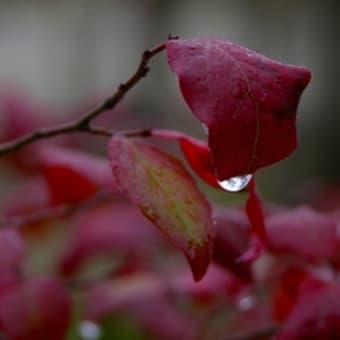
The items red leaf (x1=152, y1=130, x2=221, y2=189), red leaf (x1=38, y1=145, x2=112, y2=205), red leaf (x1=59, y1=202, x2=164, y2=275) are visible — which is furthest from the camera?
red leaf (x1=59, y1=202, x2=164, y2=275)

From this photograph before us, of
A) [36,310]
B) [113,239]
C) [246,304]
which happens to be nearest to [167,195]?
[36,310]

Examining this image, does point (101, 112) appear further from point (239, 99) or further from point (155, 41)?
point (155, 41)

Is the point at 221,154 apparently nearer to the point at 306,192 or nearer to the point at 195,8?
the point at 306,192

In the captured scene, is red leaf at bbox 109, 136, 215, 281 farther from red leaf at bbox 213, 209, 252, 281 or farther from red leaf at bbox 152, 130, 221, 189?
red leaf at bbox 213, 209, 252, 281

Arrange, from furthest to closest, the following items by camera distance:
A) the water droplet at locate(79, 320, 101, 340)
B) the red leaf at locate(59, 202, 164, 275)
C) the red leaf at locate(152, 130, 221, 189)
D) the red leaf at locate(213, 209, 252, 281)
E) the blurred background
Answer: the blurred background
the red leaf at locate(59, 202, 164, 275)
the water droplet at locate(79, 320, 101, 340)
the red leaf at locate(213, 209, 252, 281)
the red leaf at locate(152, 130, 221, 189)

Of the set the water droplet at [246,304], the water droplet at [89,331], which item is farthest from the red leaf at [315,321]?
the water droplet at [89,331]

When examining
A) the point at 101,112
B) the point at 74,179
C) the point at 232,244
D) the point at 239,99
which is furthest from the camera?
the point at 74,179

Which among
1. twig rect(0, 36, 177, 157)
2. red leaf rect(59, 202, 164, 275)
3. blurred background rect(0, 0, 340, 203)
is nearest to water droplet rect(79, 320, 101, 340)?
red leaf rect(59, 202, 164, 275)
